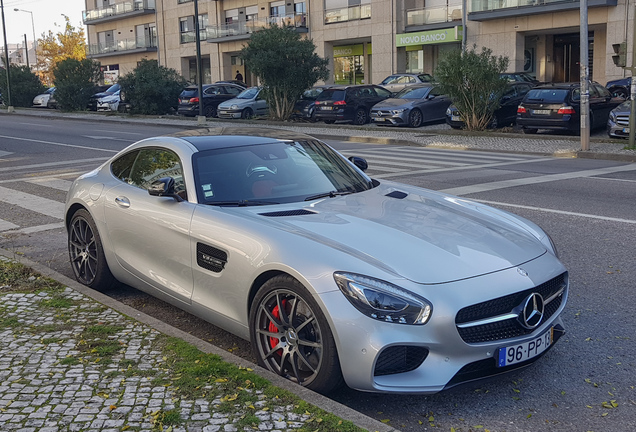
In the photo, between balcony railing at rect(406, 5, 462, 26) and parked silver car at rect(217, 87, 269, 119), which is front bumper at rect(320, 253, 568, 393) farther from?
balcony railing at rect(406, 5, 462, 26)

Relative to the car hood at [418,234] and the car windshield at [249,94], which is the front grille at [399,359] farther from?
the car windshield at [249,94]

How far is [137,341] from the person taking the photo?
450cm

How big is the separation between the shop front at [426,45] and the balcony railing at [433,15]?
69cm

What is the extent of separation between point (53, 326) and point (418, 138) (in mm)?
17693

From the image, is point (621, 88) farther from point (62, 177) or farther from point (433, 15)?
point (62, 177)

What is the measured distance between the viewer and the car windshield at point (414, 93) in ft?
83.7

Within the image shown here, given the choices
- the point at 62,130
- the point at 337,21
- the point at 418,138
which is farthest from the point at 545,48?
the point at 62,130

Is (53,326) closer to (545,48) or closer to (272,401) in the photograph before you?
(272,401)

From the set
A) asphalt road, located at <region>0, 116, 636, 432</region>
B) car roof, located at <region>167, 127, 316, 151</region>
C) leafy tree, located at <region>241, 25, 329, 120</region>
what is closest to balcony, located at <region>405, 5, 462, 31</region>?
leafy tree, located at <region>241, 25, 329, 120</region>

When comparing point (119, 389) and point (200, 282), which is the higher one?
point (200, 282)

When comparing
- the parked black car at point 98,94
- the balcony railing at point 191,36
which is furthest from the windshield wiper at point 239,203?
the balcony railing at point 191,36

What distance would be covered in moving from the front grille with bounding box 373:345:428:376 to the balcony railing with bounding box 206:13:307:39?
43207 millimetres

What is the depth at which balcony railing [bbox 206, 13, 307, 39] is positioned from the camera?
47375mm

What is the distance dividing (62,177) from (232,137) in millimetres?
8919
